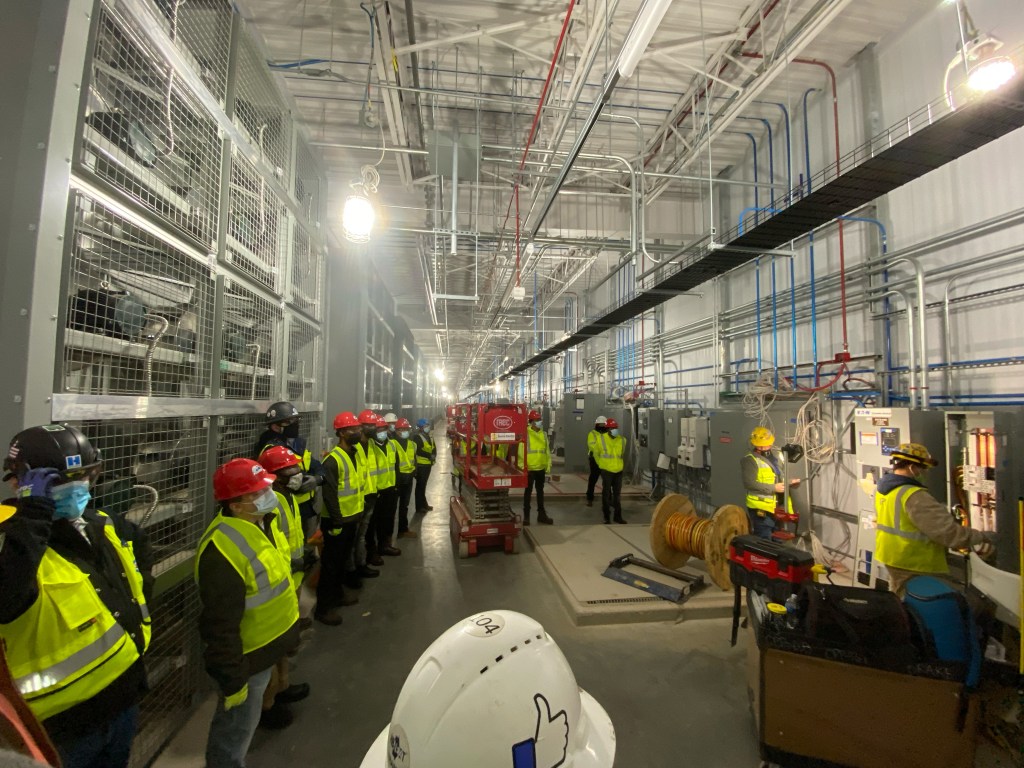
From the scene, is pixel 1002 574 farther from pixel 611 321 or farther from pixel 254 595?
pixel 611 321

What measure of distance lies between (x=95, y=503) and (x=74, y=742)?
1033 millimetres

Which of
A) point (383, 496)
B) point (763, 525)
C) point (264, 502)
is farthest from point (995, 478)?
point (383, 496)

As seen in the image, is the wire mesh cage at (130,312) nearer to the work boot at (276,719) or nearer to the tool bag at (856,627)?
the work boot at (276,719)

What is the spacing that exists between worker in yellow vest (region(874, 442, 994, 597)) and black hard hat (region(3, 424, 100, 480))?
4.89 m

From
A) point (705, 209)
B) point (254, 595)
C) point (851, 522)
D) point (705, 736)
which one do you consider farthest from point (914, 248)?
point (254, 595)

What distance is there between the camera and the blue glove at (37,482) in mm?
1441

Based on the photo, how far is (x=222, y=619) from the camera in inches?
77.3

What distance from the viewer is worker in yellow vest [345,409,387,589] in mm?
4730

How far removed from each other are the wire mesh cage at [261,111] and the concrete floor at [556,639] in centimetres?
441

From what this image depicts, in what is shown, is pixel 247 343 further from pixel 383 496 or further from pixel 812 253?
pixel 812 253

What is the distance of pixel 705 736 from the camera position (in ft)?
9.06

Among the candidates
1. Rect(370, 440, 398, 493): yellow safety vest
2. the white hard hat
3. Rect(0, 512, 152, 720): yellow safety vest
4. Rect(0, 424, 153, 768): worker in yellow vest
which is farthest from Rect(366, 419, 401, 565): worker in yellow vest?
the white hard hat

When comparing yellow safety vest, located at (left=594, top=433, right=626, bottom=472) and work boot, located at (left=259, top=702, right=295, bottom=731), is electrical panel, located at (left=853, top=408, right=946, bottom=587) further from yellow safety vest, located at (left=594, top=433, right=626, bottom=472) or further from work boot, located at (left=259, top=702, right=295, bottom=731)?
work boot, located at (left=259, top=702, right=295, bottom=731)

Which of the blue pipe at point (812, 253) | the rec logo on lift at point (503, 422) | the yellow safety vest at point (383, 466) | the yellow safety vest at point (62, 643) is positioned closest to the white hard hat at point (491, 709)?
the yellow safety vest at point (62, 643)
